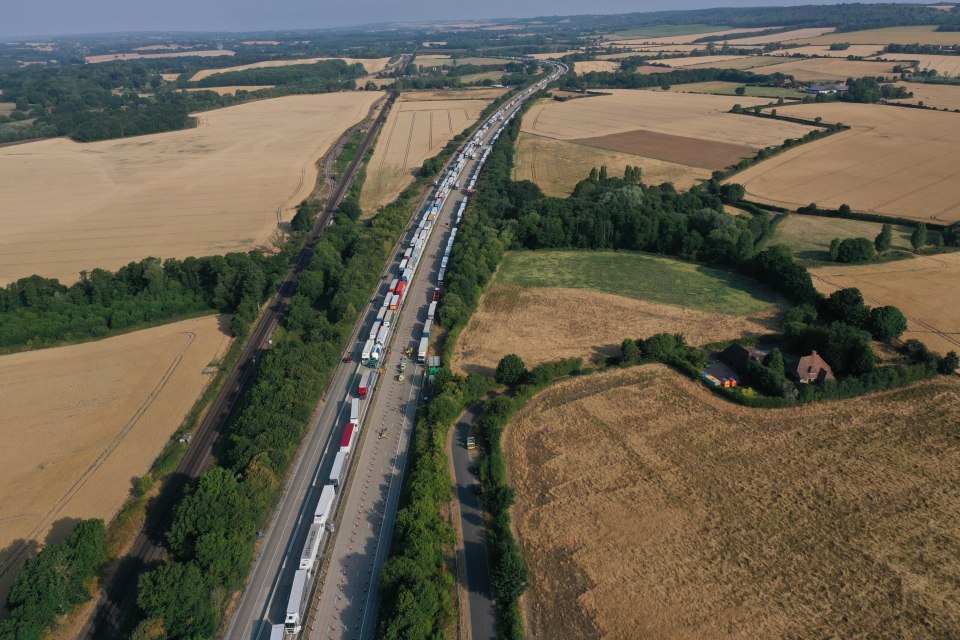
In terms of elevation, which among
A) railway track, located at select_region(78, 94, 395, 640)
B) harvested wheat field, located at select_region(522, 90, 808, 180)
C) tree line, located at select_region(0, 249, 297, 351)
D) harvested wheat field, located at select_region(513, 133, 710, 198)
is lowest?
railway track, located at select_region(78, 94, 395, 640)

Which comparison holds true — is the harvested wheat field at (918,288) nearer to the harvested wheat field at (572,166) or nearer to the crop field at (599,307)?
the crop field at (599,307)

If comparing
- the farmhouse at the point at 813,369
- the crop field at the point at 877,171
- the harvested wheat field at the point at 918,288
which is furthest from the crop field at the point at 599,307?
the crop field at the point at 877,171

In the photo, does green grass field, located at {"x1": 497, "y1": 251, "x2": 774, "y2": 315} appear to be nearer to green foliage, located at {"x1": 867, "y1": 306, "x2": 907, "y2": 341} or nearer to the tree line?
green foliage, located at {"x1": 867, "y1": 306, "x2": 907, "y2": 341}

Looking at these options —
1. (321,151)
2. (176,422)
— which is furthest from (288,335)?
(321,151)

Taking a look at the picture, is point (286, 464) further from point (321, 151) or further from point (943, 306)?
point (321, 151)

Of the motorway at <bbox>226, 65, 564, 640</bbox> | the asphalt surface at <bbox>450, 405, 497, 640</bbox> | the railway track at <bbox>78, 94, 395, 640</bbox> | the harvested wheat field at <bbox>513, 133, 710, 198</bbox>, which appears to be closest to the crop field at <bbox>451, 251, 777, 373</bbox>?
the motorway at <bbox>226, 65, 564, 640</bbox>

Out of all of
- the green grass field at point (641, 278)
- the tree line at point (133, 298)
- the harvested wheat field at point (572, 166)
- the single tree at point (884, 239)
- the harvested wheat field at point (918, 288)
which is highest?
the harvested wheat field at point (572, 166)
